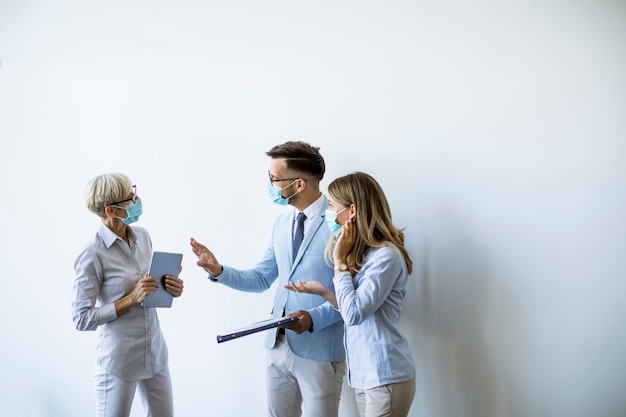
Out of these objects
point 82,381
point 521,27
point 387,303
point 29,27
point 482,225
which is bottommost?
point 82,381

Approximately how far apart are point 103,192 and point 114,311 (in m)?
0.52

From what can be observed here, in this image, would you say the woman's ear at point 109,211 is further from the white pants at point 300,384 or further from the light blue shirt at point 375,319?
the light blue shirt at point 375,319

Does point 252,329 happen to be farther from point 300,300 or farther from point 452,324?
point 452,324

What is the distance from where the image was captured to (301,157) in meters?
2.34

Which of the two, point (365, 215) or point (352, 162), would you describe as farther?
point (352, 162)

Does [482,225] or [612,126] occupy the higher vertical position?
[612,126]

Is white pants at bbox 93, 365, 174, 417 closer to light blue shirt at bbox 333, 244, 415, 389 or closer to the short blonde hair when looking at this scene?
the short blonde hair

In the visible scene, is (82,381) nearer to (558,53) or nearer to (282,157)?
(282,157)

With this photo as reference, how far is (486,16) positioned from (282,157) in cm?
108

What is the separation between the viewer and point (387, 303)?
2.00 metres

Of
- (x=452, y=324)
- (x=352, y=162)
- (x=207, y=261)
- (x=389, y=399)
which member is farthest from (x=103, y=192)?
(x=452, y=324)

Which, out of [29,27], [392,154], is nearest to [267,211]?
[392,154]

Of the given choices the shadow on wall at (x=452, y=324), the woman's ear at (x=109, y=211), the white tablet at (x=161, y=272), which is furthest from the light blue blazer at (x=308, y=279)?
the woman's ear at (x=109, y=211)

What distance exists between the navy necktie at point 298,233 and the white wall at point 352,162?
1.20ft
